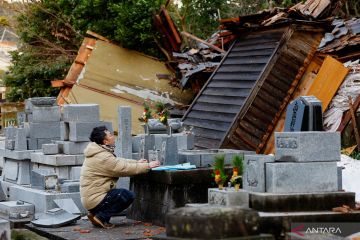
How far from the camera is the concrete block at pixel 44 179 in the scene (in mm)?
16172

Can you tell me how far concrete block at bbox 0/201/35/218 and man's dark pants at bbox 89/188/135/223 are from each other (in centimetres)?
231

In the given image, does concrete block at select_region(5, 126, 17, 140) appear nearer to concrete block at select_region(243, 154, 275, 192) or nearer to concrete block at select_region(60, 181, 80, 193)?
concrete block at select_region(60, 181, 80, 193)

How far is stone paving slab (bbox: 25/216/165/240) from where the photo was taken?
Answer: 13295mm

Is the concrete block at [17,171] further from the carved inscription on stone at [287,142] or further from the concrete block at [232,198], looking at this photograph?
the carved inscription on stone at [287,142]

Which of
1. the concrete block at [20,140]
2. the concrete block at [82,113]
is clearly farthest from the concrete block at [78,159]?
the concrete block at [20,140]

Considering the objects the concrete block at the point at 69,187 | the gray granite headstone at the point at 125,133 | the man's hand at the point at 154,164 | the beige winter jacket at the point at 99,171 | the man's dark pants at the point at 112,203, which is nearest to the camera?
the beige winter jacket at the point at 99,171

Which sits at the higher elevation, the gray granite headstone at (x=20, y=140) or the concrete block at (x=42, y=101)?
the concrete block at (x=42, y=101)

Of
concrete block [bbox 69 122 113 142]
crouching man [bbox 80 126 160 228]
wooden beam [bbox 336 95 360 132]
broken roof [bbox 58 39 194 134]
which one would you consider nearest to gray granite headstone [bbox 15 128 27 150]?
concrete block [bbox 69 122 113 142]

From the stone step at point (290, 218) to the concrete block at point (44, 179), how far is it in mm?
5974

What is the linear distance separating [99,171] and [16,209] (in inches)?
114

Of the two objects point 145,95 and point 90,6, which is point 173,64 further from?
point 90,6

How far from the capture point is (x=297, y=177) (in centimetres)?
1207

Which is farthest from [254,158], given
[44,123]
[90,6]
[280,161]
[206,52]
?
[90,6]

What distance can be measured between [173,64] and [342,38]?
7321 millimetres
